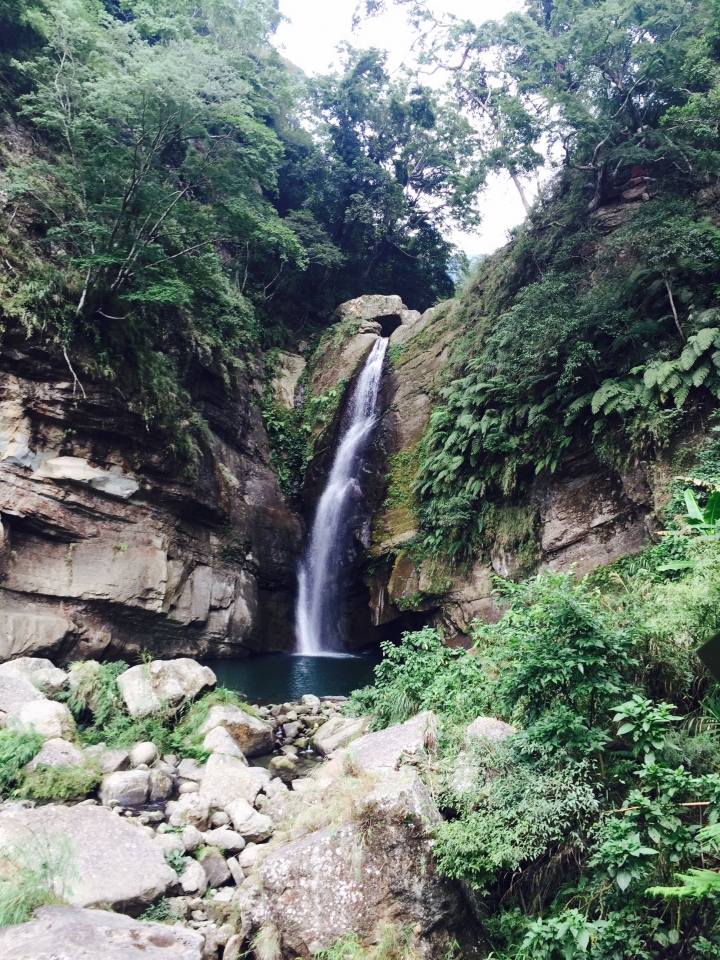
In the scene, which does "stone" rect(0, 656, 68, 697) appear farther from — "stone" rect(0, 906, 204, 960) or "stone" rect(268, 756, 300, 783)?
"stone" rect(0, 906, 204, 960)

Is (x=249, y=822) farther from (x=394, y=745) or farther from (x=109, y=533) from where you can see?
(x=109, y=533)

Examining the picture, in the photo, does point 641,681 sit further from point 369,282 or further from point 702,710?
point 369,282

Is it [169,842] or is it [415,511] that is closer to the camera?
[169,842]

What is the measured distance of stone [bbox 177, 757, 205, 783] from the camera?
6289 millimetres

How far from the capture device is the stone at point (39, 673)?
23.9 ft

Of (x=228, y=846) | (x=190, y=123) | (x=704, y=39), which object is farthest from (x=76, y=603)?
(x=704, y=39)

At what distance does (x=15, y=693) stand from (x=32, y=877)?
3.80m

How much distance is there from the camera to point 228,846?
Answer: 4.92 metres

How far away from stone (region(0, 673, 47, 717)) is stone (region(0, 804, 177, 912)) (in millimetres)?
2370

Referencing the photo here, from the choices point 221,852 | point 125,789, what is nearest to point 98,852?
point 221,852

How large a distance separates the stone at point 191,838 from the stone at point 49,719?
212 centimetres

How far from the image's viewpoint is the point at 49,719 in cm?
638

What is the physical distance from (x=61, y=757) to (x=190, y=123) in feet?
33.1

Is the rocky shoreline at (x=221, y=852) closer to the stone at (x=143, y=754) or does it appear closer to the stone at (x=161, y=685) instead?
the stone at (x=143, y=754)
